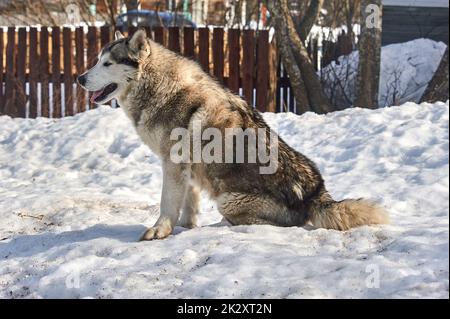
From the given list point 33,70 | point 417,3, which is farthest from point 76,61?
point 417,3

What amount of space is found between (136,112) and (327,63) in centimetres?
893

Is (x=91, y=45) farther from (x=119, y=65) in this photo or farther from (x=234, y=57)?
(x=119, y=65)

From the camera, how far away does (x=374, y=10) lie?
427 inches

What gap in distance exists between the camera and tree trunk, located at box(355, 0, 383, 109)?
10.9m

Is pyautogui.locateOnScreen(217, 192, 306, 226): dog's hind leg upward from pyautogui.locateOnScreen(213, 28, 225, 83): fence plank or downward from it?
downward

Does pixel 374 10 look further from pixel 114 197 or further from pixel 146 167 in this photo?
pixel 114 197

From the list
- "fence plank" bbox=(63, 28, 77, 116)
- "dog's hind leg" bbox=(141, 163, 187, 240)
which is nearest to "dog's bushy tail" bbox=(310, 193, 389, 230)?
"dog's hind leg" bbox=(141, 163, 187, 240)

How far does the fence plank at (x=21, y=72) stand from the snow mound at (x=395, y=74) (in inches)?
238

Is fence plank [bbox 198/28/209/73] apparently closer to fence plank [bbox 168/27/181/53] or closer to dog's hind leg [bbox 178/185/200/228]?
fence plank [bbox 168/27/181/53]

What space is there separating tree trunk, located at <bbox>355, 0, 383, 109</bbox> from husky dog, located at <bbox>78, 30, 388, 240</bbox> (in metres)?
6.48

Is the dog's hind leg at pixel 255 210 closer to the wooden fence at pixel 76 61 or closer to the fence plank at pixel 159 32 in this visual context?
the wooden fence at pixel 76 61

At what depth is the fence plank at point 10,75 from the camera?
12680 millimetres
